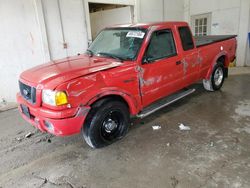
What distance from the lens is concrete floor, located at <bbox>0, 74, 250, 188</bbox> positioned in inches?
92.3

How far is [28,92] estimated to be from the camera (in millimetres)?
2748

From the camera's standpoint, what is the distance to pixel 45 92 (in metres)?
2.45

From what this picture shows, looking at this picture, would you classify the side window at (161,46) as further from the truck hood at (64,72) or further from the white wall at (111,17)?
the white wall at (111,17)

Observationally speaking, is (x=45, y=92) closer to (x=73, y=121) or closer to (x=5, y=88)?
(x=73, y=121)

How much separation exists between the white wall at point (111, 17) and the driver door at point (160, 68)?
3455 millimetres

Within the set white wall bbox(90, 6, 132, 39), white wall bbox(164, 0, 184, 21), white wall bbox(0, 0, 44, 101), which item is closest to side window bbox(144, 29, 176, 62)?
white wall bbox(0, 0, 44, 101)

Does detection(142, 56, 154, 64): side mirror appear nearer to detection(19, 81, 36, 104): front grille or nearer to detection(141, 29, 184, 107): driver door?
detection(141, 29, 184, 107): driver door

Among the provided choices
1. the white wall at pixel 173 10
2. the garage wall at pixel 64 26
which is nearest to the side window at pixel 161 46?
the garage wall at pixel 64 26

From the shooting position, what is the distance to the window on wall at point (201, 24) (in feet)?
27.6

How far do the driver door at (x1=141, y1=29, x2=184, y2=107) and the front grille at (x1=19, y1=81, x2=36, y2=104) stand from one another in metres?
1.52

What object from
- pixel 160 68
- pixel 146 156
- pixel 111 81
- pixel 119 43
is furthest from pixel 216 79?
pixel 111 81

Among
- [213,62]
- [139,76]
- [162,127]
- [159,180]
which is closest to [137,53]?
[139,76]

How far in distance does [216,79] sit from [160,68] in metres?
2.44

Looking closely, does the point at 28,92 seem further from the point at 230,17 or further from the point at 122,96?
the point at 230,17
